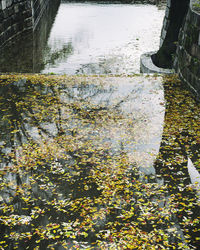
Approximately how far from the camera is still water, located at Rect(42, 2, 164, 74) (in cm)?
966

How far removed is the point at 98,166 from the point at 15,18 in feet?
31.6

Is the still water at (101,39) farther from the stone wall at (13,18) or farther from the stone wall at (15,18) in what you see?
the stone wall at (13,18)

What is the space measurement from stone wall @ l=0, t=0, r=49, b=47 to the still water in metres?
1.15

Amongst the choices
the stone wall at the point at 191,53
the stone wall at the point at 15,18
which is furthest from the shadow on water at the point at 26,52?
the stone wall at the point at 191,53

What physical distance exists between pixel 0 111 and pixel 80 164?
2.21 meters

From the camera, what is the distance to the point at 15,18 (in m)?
11.8

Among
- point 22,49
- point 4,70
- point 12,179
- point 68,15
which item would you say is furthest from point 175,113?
point 68,15

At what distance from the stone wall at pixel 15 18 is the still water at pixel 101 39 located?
3.78ft

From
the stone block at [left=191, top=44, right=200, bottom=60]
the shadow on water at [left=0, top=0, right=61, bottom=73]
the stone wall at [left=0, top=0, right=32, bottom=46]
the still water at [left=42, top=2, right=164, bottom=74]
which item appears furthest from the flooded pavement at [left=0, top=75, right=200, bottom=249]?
the stone wall at [left=0, top=0, right=32, bottom=46]

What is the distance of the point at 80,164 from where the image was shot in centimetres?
416

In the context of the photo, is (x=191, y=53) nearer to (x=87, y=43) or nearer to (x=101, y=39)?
(x=87, y=43)

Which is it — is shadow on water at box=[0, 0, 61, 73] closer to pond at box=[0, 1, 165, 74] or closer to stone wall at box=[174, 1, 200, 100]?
pond at box=[0, 1, 165, 74]

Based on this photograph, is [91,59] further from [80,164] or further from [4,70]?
[80,164]

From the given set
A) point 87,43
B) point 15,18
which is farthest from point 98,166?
point 15,18
